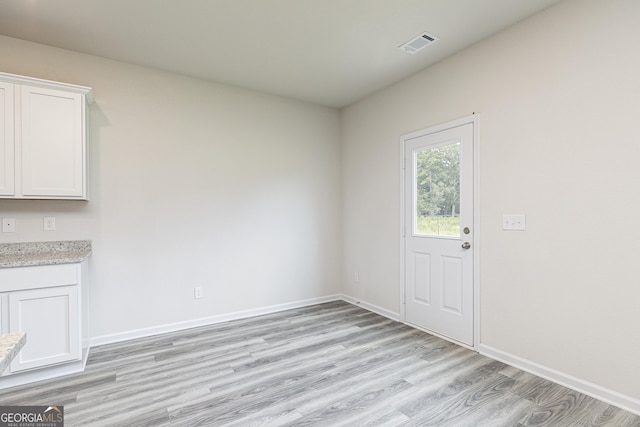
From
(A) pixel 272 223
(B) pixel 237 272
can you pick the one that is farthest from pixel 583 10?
(B) pixel 237 272

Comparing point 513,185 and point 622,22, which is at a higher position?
point 622,22

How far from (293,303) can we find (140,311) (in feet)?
5.84

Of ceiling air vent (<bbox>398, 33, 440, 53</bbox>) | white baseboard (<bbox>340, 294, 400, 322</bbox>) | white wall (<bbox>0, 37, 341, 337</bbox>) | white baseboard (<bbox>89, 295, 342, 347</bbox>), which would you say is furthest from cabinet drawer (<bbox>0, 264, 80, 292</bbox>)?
ceiling air vent (<bbox>398, 33, 440, 53</bbox>)

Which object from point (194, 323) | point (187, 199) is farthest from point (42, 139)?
point (194, 323)

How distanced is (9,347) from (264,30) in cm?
266

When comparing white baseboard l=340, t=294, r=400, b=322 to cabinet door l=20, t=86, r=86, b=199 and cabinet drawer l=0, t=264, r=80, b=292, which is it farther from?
cabinet door l=20, t=86, r=86, b=199

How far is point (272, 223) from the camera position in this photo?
4035mm

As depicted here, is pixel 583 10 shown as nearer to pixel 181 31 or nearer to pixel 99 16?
pixel 181 31

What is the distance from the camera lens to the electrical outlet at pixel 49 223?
280 centimetres

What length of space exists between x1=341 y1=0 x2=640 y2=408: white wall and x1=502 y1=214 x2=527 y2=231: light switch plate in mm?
43

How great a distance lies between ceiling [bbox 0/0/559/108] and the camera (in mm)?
2338

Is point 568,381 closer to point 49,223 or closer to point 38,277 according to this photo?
point 38,277

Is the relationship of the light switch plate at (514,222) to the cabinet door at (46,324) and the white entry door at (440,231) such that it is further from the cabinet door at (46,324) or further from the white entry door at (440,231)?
the cabinet door at (46,324)

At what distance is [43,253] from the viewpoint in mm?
2746
